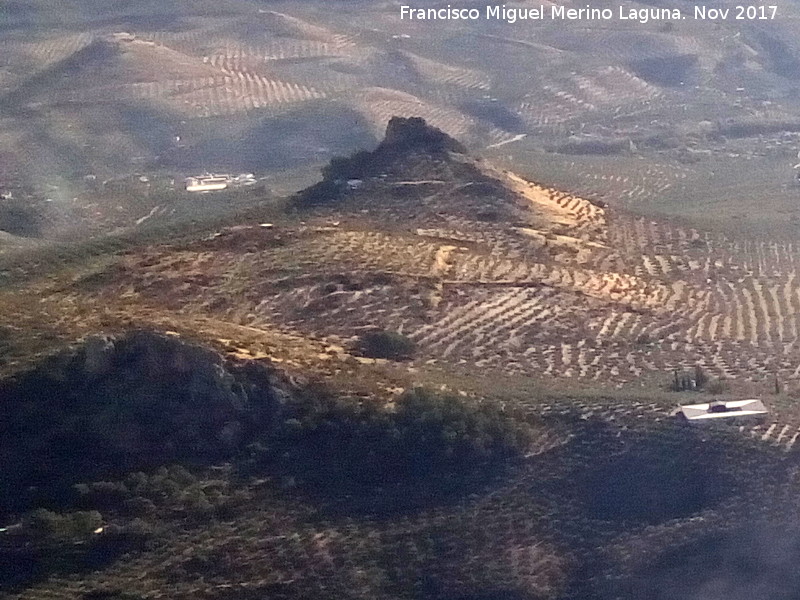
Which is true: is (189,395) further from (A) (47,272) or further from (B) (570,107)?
(B) (570,107)

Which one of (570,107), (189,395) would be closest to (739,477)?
(189,395)

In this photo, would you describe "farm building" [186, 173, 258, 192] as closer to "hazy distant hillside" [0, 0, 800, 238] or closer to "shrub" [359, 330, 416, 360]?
"hazy distant hillside" [0, 0, 800, 238]

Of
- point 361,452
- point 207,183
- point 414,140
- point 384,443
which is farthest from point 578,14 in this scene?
point 361,452

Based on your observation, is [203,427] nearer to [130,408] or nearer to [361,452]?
[130,408]

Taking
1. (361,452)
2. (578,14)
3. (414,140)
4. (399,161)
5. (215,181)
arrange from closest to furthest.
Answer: (361,452)
(399,161)
(414,140)
(215,181)
(578,14)

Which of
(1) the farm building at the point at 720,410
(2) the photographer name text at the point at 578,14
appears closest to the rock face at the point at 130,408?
(1) the farm building at the point at 720,410

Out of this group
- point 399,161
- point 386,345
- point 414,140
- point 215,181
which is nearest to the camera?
point 386,345
